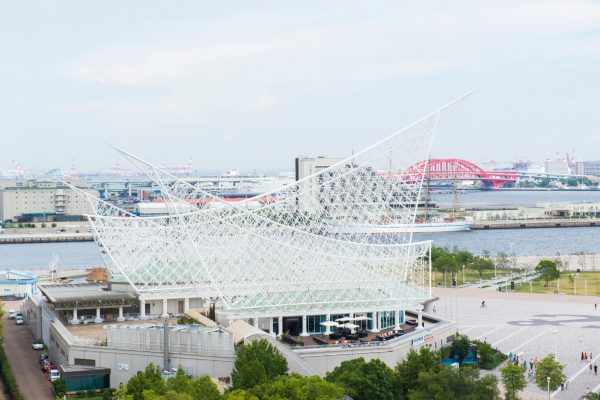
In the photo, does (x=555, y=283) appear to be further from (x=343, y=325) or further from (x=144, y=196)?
(x=144, y=196)

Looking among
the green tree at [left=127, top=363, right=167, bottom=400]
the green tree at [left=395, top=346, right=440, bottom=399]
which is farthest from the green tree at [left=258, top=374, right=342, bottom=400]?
the green tree at [left=395, top=346, right=440, bottom=399]

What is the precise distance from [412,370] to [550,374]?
149 inches

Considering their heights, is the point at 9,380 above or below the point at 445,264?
below

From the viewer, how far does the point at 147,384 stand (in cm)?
2184

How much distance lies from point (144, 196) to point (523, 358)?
120 meters

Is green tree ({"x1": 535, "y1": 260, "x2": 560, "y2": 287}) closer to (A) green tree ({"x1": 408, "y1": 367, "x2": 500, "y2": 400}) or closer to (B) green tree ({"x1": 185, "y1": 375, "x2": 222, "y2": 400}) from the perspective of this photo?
(A) green tree ({"x1": 408, "y1": 367, "x2": 500, "y2": 400})

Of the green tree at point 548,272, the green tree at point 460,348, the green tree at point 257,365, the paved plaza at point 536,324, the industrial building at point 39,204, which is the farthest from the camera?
the industrial building at point 39,204

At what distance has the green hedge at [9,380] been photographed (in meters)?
24.8

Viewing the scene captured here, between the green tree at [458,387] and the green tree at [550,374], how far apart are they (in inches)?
159

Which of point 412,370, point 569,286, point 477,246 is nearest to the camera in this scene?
point 412,370

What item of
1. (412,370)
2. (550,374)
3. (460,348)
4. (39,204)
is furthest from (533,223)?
(412,370)

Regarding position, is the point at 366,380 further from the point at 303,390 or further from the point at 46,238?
the point at 46,238

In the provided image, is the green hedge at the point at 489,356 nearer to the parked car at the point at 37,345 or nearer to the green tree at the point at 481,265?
the parked car at the point at 37,345

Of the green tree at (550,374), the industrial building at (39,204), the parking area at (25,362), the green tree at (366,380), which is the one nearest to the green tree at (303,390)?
the green tree at (366,380)
